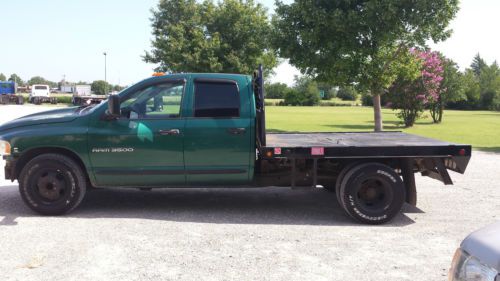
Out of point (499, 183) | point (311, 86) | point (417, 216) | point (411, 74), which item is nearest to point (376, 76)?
point (411, 74)

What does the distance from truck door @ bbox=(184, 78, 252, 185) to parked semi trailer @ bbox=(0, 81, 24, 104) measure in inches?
2164

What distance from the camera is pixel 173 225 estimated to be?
621cm

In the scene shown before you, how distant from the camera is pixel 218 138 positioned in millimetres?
6496

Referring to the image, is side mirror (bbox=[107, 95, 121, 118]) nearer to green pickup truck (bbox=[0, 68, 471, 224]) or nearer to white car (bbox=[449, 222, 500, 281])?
green pickup truck (bbox=[0, 68, 471, 224])

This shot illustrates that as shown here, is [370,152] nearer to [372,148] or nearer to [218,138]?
[372,148]

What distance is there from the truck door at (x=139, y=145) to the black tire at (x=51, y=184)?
312mm

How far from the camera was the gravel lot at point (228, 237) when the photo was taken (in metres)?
4.67

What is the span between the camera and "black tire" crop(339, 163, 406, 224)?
21.1ft

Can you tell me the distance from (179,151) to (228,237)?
1421mm

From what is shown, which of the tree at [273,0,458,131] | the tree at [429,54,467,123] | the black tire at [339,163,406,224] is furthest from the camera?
the tree at [429,54,467,123]

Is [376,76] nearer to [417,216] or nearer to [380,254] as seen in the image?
[417,216]

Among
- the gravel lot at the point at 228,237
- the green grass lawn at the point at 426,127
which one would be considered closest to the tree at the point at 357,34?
the green grass lawn at the point at 426,127

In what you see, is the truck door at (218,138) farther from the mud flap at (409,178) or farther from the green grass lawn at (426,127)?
the green grass lawn at (426,127)

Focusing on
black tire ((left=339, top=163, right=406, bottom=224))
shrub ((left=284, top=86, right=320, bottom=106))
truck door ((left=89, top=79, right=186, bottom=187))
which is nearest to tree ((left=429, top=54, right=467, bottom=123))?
black tire ((left=339, top=163, right=406, bottom=224))
